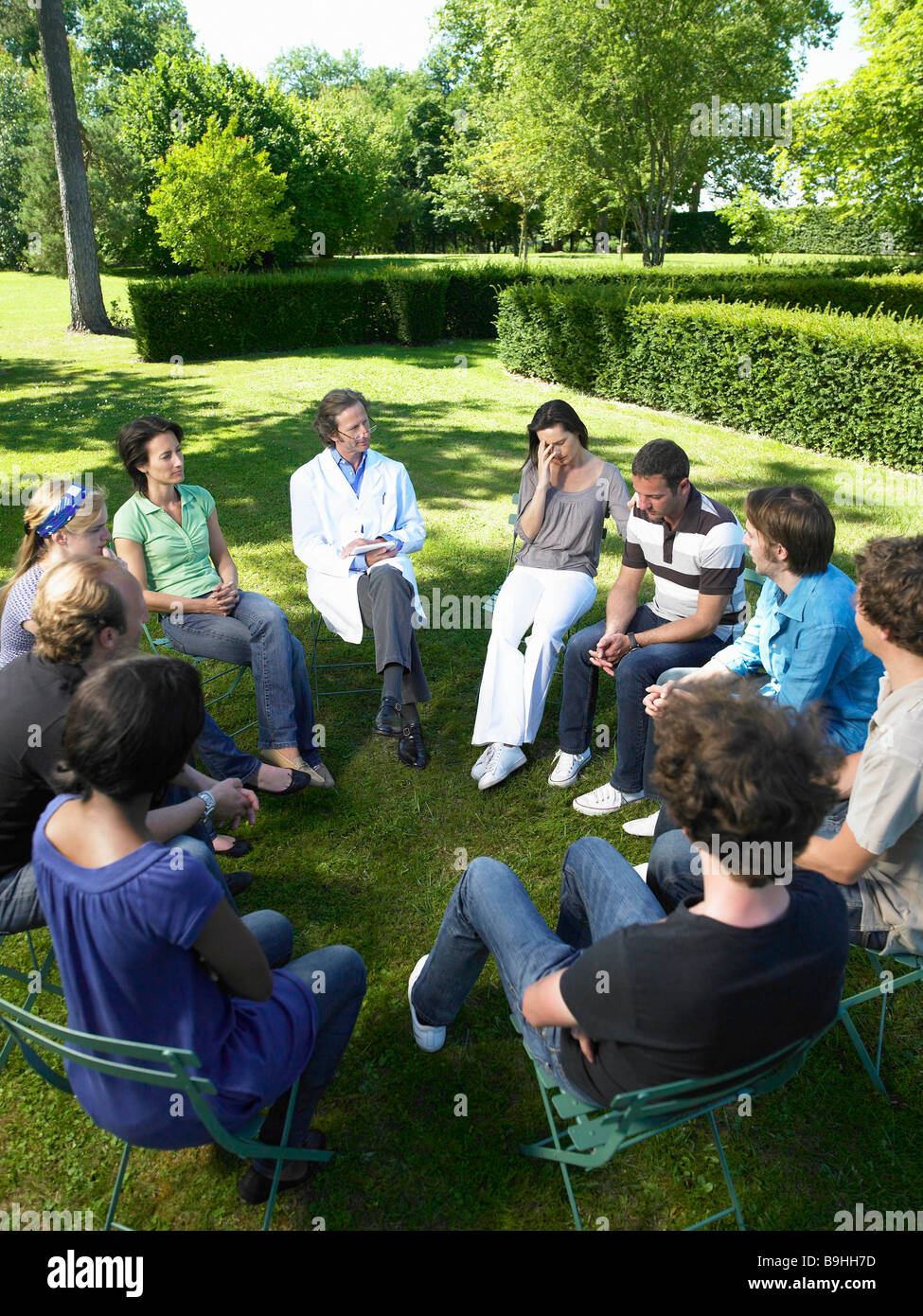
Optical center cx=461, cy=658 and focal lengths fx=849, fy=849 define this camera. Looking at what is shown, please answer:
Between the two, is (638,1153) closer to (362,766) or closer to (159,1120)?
(159,1120)

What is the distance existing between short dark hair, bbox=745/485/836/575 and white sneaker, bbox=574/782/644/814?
56.5 inches

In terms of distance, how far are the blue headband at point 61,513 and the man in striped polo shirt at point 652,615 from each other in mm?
2338

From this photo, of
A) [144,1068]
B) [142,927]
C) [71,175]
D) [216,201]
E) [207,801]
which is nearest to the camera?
[142,927]

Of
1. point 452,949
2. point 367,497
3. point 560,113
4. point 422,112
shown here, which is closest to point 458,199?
point 422,112

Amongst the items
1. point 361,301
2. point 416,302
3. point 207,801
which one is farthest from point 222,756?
point 361,301

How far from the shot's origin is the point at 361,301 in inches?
683

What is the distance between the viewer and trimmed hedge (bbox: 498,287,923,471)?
28.7 feet

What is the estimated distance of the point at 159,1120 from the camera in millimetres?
1871

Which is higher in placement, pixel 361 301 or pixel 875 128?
pixel 875 128

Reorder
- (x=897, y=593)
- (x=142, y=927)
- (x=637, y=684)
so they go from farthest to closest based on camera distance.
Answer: (x=637, y=684), (x=897, y=593), (x=142, y=927)

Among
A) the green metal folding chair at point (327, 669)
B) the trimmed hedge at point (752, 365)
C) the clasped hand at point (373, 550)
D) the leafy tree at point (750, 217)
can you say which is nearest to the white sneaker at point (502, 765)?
the green metal folding chair at point (327, 669)

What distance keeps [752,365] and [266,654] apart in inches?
325

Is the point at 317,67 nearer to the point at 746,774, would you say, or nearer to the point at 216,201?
the point at 216,201

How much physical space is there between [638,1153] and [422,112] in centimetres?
5848
